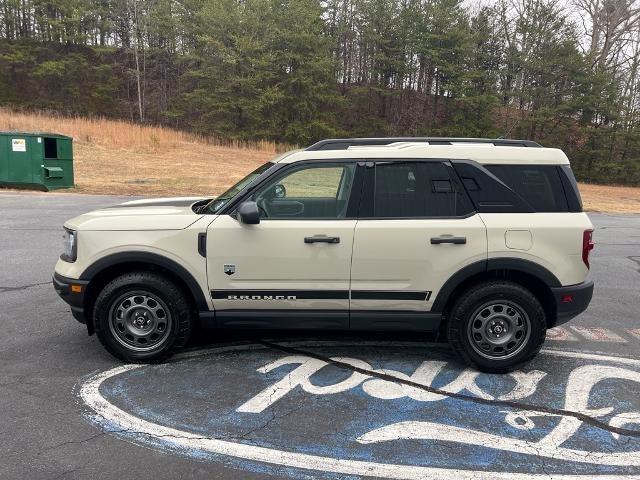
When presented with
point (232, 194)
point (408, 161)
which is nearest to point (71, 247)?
point (232, 194)

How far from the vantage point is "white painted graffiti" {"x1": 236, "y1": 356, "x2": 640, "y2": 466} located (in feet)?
10.3

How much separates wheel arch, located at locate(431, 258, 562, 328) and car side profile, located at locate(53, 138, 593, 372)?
0.04ft

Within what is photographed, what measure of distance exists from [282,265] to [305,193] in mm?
1169

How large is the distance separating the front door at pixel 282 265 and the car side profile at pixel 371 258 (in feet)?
0.04

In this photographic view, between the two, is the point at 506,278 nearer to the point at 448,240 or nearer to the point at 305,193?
the point at 448,240

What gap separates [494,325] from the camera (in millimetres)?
4172

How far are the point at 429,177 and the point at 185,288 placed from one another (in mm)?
2184

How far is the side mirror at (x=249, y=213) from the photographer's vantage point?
392cm

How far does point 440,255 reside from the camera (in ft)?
13.3

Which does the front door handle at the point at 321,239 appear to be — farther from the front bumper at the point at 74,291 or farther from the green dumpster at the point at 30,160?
the green dumpster at the point at 30,160

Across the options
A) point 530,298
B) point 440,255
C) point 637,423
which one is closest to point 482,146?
point 440,255

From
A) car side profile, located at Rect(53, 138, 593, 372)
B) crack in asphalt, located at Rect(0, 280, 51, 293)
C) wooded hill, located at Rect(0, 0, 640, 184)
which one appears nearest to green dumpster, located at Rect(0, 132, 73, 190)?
crack in asphalt, located at Rect(0, 280, 51, 293)

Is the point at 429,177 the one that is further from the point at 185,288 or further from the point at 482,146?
the point at 185,288

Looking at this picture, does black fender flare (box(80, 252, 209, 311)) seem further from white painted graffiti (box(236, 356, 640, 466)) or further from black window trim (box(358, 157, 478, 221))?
black window trim (box(358, 157, 478, 221))
